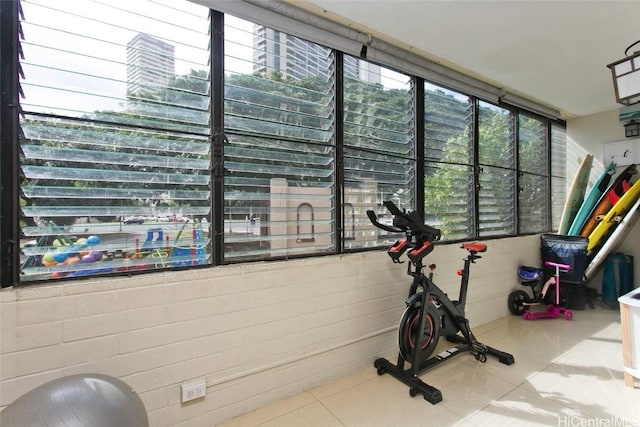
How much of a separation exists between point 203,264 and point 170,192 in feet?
1.67

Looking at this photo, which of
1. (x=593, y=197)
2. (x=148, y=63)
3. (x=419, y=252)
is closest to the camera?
(x=148, y=63)

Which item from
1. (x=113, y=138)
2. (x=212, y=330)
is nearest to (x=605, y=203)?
(x=212, y=330)

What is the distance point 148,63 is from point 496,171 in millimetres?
4138

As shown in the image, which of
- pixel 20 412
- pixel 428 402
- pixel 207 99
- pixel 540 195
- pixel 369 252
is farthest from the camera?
pixel 540 195

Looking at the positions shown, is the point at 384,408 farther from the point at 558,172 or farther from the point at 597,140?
the point at 597,140

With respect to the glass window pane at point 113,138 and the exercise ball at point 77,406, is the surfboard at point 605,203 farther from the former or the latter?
the exercise ball at point 77,406

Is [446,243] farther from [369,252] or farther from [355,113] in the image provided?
[355,113]

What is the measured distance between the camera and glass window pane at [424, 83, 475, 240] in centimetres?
339

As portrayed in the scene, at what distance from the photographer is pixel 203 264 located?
2018 millimetres

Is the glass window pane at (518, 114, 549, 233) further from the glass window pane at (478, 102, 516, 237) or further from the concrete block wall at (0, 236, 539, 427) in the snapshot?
the concrete block wall at (0, 236, 539, 427)

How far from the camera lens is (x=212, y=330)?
1.97 m

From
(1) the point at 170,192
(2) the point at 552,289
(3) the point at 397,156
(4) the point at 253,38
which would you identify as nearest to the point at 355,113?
(3) the point at 397,156

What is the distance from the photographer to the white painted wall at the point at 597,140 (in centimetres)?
455

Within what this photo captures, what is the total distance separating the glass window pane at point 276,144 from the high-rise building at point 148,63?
1.24 ft
